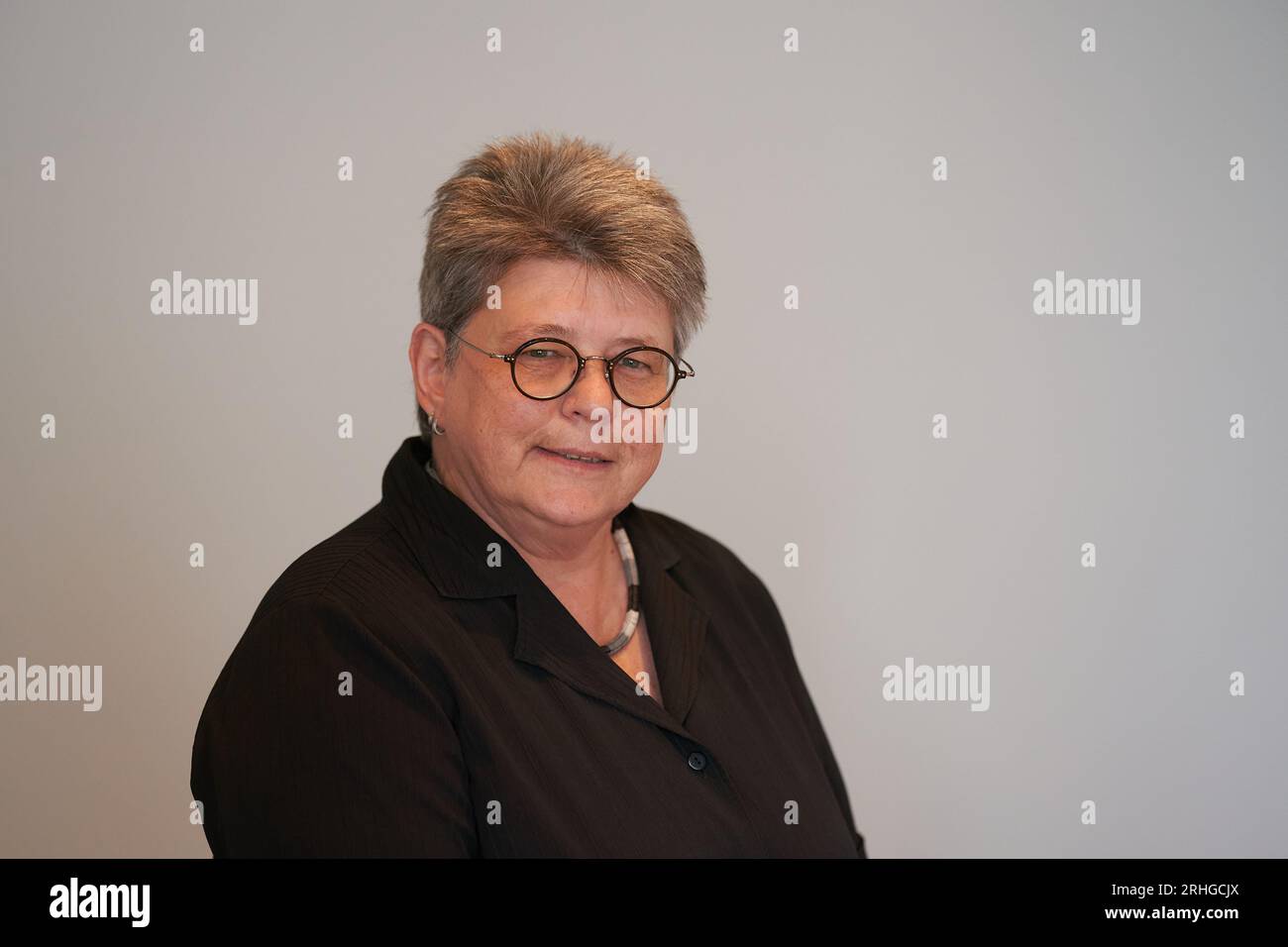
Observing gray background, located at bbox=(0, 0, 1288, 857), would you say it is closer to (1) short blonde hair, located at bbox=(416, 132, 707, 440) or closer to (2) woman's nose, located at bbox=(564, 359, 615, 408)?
(1) short blonde hair, located at bbox=(416, 132, 707, 440)

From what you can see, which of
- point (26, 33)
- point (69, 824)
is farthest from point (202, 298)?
point (69, 824)

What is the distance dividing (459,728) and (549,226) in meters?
0.67

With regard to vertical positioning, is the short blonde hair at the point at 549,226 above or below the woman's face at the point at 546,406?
above

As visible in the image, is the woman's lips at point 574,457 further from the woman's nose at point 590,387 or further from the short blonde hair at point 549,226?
the short blonde hair at point 549,226

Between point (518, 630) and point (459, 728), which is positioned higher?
point (518, 630)

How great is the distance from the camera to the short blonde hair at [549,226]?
1.55 meters

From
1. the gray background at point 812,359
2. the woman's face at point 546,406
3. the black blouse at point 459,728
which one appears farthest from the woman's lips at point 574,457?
the gray background at point 812,359

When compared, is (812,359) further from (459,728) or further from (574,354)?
(459,728)

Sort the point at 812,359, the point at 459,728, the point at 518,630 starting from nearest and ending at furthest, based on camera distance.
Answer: the point at 459,728
the point at 518,630
the point at 812,359

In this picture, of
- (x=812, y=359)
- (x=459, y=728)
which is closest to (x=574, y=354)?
(x=459, y=728)

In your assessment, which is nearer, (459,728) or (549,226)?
(459,728)

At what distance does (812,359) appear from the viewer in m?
2.68

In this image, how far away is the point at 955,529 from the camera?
9.01 ft
